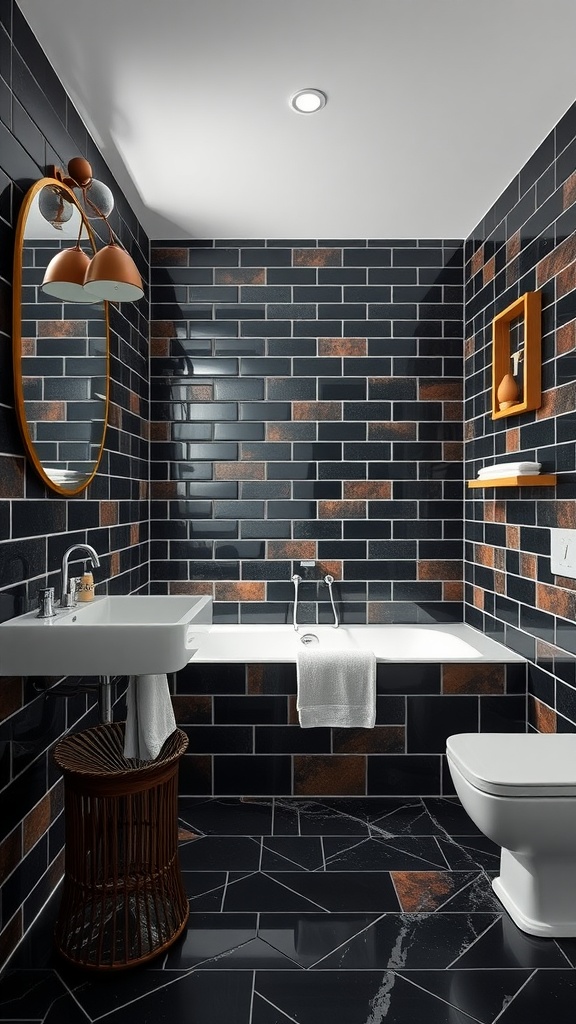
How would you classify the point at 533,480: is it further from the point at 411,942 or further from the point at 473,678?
the point at 411,942

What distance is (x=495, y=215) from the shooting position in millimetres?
3533

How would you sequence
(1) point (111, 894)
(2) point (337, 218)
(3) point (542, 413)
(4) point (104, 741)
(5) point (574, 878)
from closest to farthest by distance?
(1) point (111, 894) → (5) point (574, 878) → (4) point (104, 741) → (3) point (542, 413) → (2) point (337, 218)

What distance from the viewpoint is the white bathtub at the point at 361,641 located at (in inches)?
136

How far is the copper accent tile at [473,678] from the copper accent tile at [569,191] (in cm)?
198

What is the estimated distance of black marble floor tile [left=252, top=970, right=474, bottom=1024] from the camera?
6.04ft

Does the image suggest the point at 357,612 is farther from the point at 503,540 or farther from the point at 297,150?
the point at 297,150

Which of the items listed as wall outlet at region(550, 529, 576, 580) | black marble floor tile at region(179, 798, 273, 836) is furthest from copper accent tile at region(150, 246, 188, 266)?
black marble floor tile at region(179, 798, 273, 836)

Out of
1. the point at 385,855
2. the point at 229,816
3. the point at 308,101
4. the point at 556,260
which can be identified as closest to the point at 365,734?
the point at 385,855

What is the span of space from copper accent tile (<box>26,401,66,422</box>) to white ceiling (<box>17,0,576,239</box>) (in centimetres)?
121

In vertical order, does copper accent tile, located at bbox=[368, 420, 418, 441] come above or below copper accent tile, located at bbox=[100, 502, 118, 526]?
above

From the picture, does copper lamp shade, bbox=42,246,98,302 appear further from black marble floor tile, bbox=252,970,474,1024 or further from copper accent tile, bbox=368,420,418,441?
black marble floor tile, bbox=252,970,474,1024

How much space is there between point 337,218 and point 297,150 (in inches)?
30.4

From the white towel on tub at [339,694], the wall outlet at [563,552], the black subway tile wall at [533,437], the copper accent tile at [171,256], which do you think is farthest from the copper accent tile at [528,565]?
the copper accent tile at [171,256]

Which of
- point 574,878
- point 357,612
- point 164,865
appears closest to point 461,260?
point 357,612
